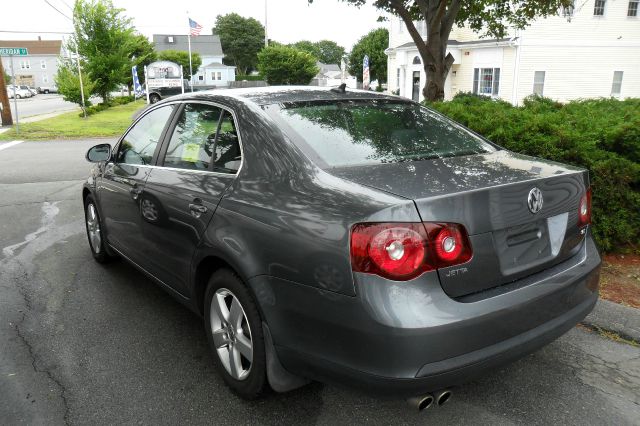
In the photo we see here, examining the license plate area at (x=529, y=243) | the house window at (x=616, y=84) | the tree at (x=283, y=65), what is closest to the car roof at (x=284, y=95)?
the license plate area at (x=529, y=243)

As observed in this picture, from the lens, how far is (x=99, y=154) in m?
4.59

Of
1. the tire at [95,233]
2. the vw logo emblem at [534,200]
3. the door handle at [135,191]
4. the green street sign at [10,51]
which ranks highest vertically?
the green street sign at [10,51]

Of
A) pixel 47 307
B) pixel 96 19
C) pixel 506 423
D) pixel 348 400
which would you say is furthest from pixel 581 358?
pixel 96 19

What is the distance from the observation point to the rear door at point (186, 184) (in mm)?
3033

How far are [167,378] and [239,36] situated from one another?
106 m

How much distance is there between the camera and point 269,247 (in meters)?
2.50

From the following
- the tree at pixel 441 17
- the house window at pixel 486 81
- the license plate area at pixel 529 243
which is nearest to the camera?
the license plate area at pixel 529 243

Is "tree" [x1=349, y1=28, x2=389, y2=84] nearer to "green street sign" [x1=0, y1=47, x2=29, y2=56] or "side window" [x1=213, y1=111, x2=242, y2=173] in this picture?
"green street sign" [x1=0, y1=47, x2=29, y2=56]

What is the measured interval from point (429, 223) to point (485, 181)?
0.45m

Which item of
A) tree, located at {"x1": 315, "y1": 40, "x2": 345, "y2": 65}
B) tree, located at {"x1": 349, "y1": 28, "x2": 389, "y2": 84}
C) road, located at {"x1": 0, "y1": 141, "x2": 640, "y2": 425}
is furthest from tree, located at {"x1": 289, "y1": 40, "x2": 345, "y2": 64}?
road, located at {"x1": 0, "y1": 141, "x2": 640, "y2": 425}

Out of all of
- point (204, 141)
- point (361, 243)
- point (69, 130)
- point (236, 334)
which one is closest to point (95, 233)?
point (204, 141)

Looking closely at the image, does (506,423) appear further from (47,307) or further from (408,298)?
(47,307)

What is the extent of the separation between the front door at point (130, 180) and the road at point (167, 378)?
0.53 m

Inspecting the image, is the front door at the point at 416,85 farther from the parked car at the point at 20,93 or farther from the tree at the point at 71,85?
the parked car at the point at 20,93
